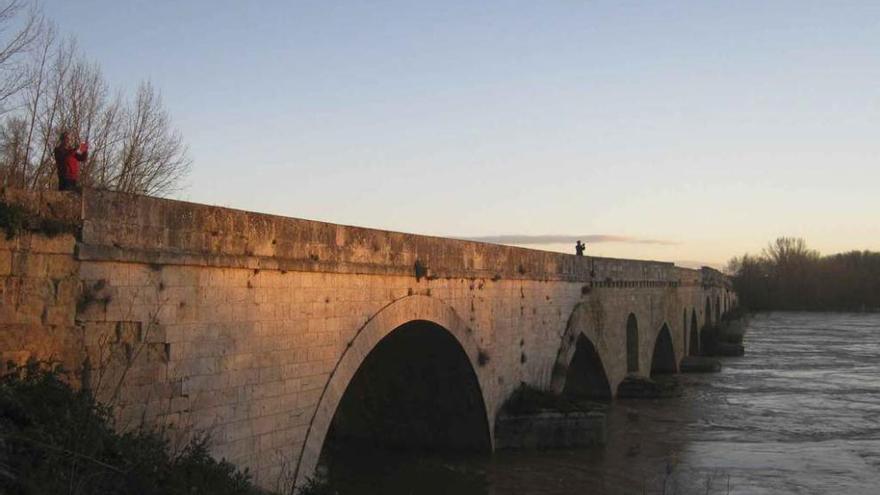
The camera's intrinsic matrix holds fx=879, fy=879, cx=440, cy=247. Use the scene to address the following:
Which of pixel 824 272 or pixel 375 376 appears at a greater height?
pixel 824 272

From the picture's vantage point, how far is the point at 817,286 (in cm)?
8306

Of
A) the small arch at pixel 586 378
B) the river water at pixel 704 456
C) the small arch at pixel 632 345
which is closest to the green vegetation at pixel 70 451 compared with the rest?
the river water at pixel 704 456

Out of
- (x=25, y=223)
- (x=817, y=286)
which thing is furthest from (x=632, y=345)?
(x=817, y=286)

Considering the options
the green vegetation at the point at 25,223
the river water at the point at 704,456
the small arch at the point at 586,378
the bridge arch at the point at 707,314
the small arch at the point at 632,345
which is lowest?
the river water at the point at 704,456

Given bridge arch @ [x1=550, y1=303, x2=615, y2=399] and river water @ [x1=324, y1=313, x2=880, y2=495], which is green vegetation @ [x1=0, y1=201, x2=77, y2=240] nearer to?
river water @ [x1=324, y1=313, x2=880, y2=495]

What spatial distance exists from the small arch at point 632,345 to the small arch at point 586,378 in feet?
9.74

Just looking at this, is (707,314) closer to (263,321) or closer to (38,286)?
(263,321)

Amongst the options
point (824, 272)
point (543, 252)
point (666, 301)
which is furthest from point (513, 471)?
point (824, 272)

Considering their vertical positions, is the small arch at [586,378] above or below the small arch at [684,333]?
below

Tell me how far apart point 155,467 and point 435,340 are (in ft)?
22.2

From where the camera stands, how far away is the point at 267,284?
7301mm

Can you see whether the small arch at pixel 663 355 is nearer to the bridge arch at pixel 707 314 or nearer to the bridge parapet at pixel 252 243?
the bridge arch at pixel 707 314

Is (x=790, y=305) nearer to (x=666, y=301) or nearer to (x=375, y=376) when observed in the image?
(x=666, y=301)

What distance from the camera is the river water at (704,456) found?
11.4 metres
